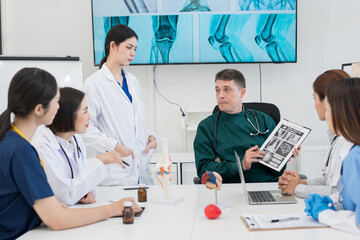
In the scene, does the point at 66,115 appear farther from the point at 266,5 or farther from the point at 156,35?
the point at 266,5

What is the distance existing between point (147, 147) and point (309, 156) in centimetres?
169

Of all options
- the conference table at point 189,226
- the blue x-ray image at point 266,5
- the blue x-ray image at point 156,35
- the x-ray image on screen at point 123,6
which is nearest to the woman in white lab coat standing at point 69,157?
the conference table at point 189,226

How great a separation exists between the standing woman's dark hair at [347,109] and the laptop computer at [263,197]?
54 centimetres

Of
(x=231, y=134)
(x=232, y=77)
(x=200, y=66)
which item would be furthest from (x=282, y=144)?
(x=200, y=66)

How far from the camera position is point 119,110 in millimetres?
2703

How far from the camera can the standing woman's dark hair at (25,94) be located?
1.59 metres

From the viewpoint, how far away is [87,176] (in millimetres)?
1882

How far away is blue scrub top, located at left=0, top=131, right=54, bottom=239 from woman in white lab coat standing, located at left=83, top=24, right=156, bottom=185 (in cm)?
102

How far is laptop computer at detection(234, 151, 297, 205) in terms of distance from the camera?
194 cm

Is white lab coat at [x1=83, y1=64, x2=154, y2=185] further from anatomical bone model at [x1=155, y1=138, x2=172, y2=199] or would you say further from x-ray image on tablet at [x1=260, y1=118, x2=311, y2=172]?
x-ray image on tablet at [x1=260, y1=118, x2=311, y2=172]

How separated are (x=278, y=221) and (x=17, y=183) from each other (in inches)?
39.4

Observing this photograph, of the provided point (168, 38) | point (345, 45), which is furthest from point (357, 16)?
point (168, 38)

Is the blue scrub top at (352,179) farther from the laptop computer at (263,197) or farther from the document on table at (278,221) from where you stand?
the laptop computer at (263,197)

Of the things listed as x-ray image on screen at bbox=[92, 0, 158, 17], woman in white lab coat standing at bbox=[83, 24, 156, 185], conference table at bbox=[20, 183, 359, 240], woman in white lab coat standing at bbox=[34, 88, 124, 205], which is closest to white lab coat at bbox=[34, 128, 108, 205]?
woman in white lab coat standing at bbox=[34, 88, 124, 205]
